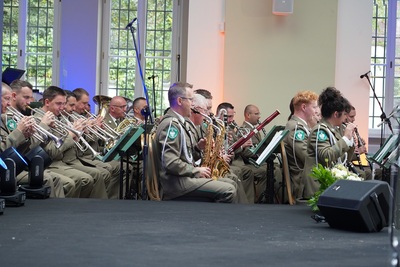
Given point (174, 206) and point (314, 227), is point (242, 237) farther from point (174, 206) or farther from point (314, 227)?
point (174, 206)

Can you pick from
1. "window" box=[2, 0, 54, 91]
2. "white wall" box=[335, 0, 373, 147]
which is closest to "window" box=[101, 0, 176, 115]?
"window" box=[2, 0, 54, 91]

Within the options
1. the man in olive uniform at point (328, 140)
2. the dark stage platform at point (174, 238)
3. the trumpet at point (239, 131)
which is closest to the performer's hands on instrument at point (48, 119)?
the dark stage platform at point (174, 238)

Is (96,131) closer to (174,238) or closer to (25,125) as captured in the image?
(25,125)

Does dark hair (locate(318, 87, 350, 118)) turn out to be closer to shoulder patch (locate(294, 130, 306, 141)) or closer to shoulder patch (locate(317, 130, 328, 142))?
shoulder patch (locate(317, 130, 328, 142))

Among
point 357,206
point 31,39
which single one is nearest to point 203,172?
point 357,206

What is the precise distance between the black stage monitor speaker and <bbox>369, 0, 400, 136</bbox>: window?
8085 millimetres

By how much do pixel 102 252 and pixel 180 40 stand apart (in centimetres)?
1003

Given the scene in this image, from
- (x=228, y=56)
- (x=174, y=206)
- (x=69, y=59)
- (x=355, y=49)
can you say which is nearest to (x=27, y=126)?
(x=174, y=206)

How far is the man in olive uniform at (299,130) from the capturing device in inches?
295

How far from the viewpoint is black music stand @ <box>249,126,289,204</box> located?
24.0ft

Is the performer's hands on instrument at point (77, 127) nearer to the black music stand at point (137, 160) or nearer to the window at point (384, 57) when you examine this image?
the black music stand at point (137, 160)

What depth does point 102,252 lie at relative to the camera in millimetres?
3248

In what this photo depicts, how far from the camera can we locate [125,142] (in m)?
7.19

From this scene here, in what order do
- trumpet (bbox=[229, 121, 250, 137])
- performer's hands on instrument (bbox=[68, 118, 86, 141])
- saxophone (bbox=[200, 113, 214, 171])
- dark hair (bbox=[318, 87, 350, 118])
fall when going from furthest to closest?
trumpet (bbox=[229, 121, 250, 137]) < performer's hands on instrument (bbox=[68, 118, 86, 141]) < saxophone (bbox=[200, 113, 214, 171]) < dark hair (bbox=[318, 87, 350, 118])
